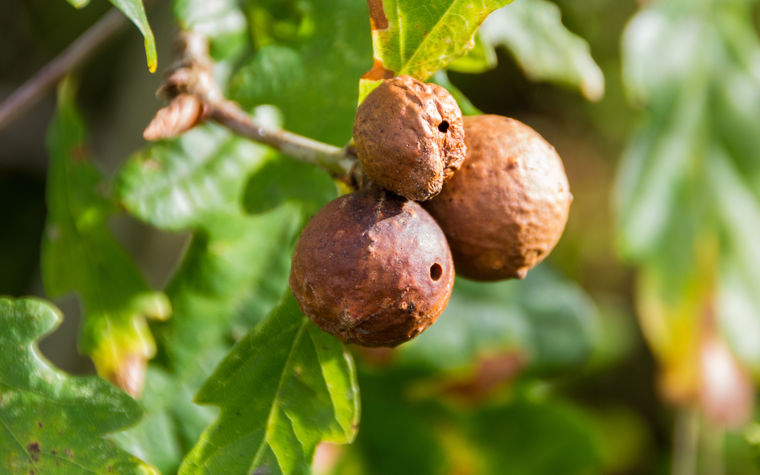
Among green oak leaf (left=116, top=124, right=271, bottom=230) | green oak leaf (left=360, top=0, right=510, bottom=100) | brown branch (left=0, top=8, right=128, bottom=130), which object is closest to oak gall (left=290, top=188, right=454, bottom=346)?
green oak leaf (left=360, top=0, right=510, bottom=100)

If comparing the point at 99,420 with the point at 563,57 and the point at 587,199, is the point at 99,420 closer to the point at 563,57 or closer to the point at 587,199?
the point at 563,57

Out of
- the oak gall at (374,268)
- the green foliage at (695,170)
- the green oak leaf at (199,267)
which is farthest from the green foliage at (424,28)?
the green foliage at (695,170)

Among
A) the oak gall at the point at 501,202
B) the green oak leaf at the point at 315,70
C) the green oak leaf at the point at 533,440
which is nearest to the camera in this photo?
the oak gall at the point at 501,202

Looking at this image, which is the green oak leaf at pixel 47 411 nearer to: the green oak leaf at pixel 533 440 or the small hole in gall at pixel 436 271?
the small hole in gall at pixel 436 271

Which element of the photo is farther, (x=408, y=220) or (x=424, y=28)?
(x=424, y=28)

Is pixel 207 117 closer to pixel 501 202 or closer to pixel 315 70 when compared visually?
pixel 315 70

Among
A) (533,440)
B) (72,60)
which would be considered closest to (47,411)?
(72,60)
